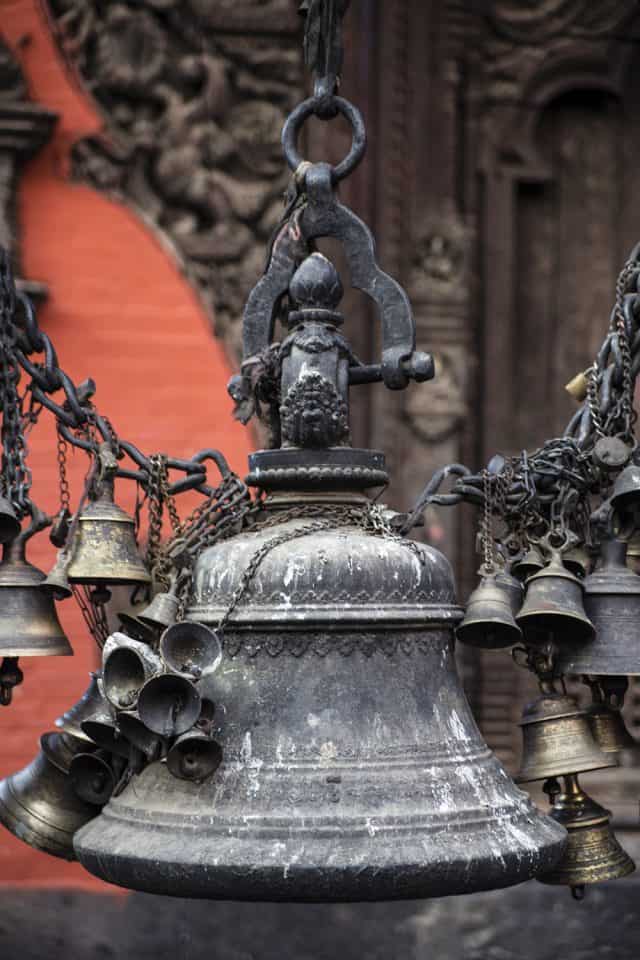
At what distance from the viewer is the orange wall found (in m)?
5.36

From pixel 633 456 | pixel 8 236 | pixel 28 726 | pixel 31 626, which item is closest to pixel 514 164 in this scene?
pixel 8 236

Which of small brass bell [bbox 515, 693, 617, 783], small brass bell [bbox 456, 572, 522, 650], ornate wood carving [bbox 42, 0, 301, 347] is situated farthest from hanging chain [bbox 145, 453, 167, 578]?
ornate wood carving [bbox 42, 0, 301, 347]

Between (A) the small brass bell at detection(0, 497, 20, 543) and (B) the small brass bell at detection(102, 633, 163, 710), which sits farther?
(A) the small brass bell at detection(0, 497, 20, 543)

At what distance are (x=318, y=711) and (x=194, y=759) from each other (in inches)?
8.6

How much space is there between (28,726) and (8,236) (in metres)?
1.53

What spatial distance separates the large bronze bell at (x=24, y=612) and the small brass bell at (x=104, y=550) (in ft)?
0.24

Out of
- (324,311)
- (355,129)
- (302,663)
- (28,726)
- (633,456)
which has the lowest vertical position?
(28,726)

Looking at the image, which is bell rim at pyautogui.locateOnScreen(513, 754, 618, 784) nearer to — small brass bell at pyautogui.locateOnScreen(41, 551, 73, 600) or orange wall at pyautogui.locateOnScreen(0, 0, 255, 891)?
small brass bell at pyautogui.locateOnScreen(41, 551, 73, 600)

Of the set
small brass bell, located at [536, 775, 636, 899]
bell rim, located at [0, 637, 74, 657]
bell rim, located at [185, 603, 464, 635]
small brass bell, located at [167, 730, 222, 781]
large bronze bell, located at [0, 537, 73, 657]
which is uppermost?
bell rim, located at [185, 603, 464, 635]

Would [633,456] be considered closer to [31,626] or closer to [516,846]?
[516,846]

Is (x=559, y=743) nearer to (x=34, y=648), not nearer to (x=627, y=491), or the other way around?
(x=627, y=491)

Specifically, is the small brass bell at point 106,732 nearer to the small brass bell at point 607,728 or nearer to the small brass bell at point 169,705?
the small brass bell at point 169,705

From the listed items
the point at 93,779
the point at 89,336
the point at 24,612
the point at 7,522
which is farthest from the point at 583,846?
the point at 89,336

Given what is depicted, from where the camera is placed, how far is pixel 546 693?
10.8 ft
